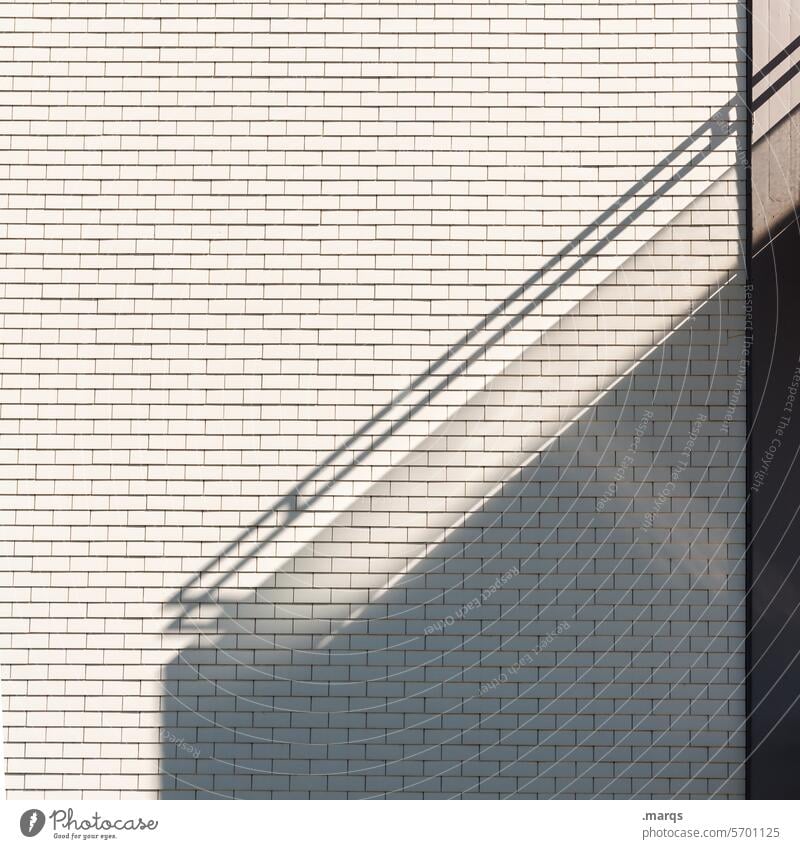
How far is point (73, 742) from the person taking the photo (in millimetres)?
4844

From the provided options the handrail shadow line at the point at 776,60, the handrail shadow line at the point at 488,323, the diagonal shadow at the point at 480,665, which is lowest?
the diagonal shadow at the point at 480,665

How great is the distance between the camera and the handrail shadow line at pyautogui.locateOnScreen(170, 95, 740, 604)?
487cm

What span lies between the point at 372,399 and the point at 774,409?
198cm

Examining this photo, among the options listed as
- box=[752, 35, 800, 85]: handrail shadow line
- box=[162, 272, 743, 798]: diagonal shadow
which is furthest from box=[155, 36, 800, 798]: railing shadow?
box=[752, 35, 800, 85]: handrail shadow line

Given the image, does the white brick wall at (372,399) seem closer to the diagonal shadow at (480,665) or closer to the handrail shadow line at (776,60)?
the diagonal shadow at (480,665)

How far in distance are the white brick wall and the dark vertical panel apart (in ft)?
0.34

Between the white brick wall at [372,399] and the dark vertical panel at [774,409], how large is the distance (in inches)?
4.1

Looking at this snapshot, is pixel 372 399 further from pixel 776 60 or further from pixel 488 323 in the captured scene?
pixel 776 60

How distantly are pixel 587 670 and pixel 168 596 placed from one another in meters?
2.08

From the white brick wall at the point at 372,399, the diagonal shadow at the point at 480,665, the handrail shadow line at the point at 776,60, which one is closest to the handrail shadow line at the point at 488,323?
the white brick wall at the point at 372,399

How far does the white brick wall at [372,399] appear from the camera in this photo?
4.85 m

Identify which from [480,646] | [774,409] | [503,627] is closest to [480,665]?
[480,646]

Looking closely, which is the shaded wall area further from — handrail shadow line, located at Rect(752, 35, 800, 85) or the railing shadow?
handrail shadow line, located at Rect(752, 35, 800, 85)

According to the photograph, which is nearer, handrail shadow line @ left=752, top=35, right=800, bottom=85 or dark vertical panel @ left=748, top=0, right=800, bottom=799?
dark vertical panel @ left=748, top=0, right=800, bottom=799
